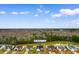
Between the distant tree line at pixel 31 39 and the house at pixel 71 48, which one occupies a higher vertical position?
the distant tree line at pixel 31 39

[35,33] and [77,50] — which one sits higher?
[35,33]

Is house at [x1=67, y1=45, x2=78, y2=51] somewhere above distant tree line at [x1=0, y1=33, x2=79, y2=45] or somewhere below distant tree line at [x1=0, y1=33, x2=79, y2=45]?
below
